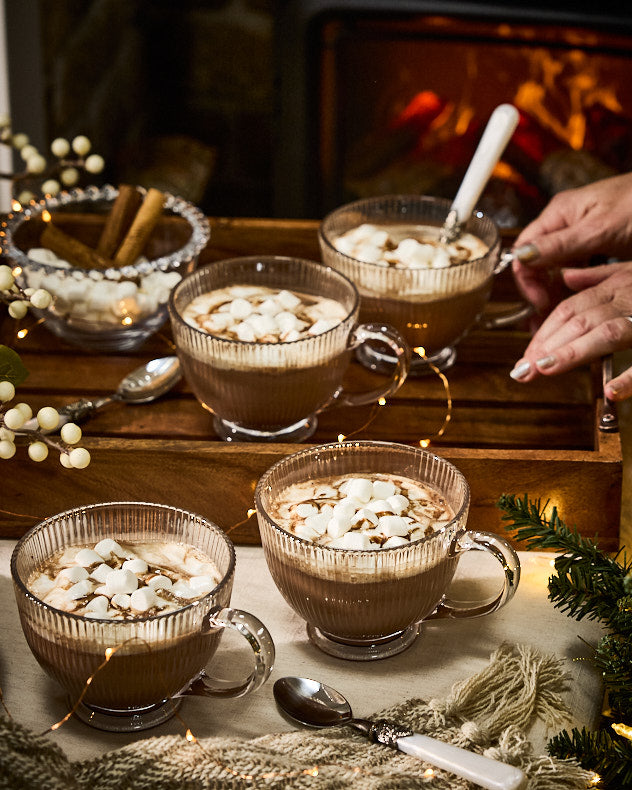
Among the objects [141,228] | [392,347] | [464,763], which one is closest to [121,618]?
[464,763]

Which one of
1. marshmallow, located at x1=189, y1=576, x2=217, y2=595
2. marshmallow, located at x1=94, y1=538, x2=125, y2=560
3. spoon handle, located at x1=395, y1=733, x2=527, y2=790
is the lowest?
spoon handle, located at x1=395, y1=733, x2=527, y2=790

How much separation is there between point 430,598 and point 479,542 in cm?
7

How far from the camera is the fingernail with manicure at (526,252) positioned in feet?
4.94

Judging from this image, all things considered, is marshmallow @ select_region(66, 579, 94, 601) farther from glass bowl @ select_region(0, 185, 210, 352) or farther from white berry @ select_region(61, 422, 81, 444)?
glass bowl @ select_region(0, 185, 210, 352)

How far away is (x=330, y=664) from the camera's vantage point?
41.3 inches

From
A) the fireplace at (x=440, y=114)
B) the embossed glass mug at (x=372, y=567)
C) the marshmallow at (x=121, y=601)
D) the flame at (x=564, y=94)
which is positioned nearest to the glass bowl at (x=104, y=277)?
the embossed glass mug at (x=372, y=567)

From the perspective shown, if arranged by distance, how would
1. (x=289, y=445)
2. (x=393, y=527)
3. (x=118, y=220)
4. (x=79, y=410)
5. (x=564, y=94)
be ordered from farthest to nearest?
(x=564, y=94), (x=118, y=220), (x=79, y=410), (x=289, y=445), (x=393, y=527)

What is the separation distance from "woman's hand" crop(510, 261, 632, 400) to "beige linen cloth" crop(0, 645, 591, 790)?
431 millimetres

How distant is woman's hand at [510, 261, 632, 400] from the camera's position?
4.35 feet

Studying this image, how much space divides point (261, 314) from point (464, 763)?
0.59 m

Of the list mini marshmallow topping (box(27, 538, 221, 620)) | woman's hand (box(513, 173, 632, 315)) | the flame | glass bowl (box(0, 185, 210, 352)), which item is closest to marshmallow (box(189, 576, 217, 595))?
mini marshmallow topping (box(27, 538, 221, 620))

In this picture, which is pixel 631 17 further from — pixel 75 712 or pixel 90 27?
pixel 75 712

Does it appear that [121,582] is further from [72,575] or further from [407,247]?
[407,247]

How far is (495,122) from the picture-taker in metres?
1.48
